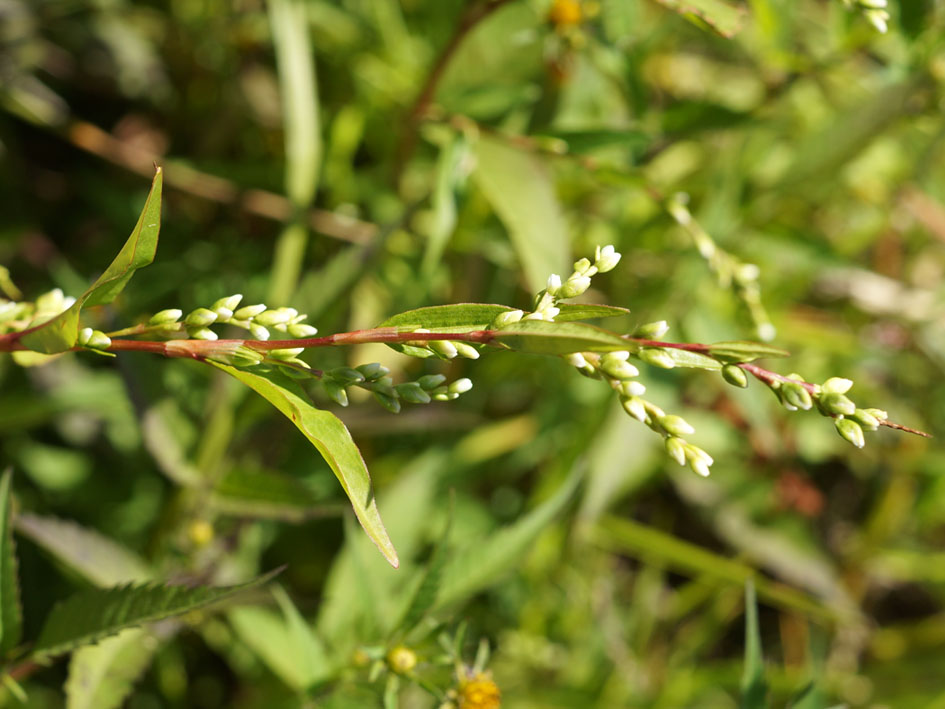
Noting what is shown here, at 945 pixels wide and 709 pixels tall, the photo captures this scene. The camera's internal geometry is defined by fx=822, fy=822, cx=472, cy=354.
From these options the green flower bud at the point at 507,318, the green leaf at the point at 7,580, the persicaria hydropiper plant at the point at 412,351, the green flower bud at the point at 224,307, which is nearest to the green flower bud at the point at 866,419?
the persicaria hydropiper plant at the point at 412,351

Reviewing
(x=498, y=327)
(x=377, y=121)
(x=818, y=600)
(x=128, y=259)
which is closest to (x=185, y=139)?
(x=377, y=121)

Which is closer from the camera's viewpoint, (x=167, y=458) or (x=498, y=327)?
(x=498, y=327)

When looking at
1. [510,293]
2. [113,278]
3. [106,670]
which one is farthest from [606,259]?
[510,293]

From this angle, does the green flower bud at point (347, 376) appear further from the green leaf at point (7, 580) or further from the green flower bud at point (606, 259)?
the green leaf at point (7, 580)

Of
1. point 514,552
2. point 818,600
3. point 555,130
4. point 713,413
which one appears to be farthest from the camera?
point 713,413

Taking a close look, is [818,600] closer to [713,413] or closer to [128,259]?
[713,413]

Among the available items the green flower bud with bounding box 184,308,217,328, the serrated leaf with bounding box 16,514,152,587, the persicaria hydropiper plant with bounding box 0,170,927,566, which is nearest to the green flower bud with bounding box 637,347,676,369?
the persicaria hydropiper plant with bounding box 0,170,927,566

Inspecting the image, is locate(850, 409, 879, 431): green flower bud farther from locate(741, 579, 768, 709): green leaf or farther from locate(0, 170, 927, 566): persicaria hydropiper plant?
locate(741, 579, 768, 709): green leaf
